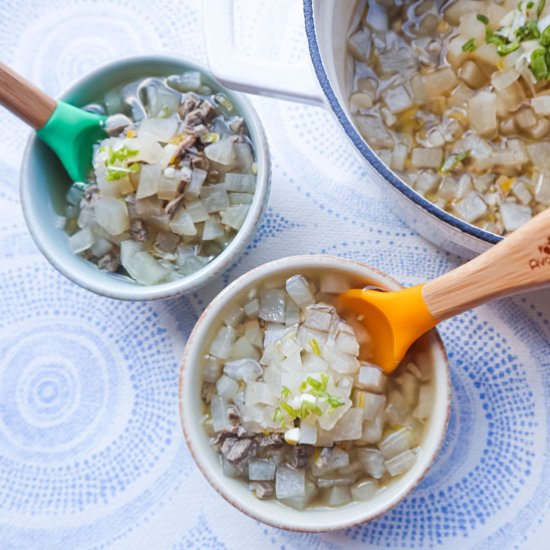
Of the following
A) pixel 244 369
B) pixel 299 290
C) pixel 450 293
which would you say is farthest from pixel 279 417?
pixel 450 293

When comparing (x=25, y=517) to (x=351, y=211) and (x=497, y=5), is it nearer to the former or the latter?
(x=351, y=211)

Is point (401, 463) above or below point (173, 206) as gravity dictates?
below

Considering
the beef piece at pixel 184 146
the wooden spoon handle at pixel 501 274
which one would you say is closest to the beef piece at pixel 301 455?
the wooden spoon handle at pixel 501 274

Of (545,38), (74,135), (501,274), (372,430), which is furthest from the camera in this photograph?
(74,135)

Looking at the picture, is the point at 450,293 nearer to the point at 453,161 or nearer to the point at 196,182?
the point at 453,161

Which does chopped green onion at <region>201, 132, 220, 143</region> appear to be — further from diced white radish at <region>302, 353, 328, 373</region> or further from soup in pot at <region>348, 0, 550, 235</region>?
diced white radish at <region>302, 353, 328, 373</region>

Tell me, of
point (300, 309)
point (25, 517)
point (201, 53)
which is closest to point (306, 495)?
point (300, 309)
